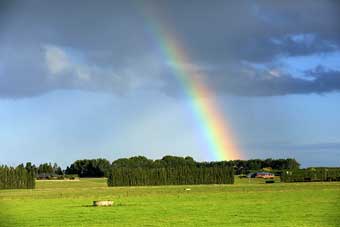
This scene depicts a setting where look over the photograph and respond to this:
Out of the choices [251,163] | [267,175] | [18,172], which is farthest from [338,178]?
[251,163]

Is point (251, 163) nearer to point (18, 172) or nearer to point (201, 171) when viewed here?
point (201, 171)

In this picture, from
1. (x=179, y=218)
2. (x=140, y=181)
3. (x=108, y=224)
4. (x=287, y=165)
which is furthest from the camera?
(x=287, y=165)

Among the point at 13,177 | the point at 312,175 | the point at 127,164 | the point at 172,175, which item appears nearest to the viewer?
the point at 13,177

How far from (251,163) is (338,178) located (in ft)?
283

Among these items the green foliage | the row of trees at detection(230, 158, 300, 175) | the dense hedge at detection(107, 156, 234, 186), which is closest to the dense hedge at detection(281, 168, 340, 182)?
the dense hedge at detection(107, 156, 234, 186)

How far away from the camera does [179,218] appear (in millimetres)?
24469

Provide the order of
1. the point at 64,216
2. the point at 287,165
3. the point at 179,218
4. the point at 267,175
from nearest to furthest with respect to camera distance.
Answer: the point at 179,218, the point at 64,216, the point at 267,175, the point at 287,165

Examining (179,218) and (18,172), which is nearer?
(179,218)

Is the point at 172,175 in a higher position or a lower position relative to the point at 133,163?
lower

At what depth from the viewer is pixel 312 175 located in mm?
96125

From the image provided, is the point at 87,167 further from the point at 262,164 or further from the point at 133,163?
the point at 262,164

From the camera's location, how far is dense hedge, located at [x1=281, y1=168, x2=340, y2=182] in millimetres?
91000

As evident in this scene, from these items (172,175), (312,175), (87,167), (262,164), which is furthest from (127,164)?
(312,175)

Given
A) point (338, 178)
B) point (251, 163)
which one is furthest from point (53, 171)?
point (338, 178)
